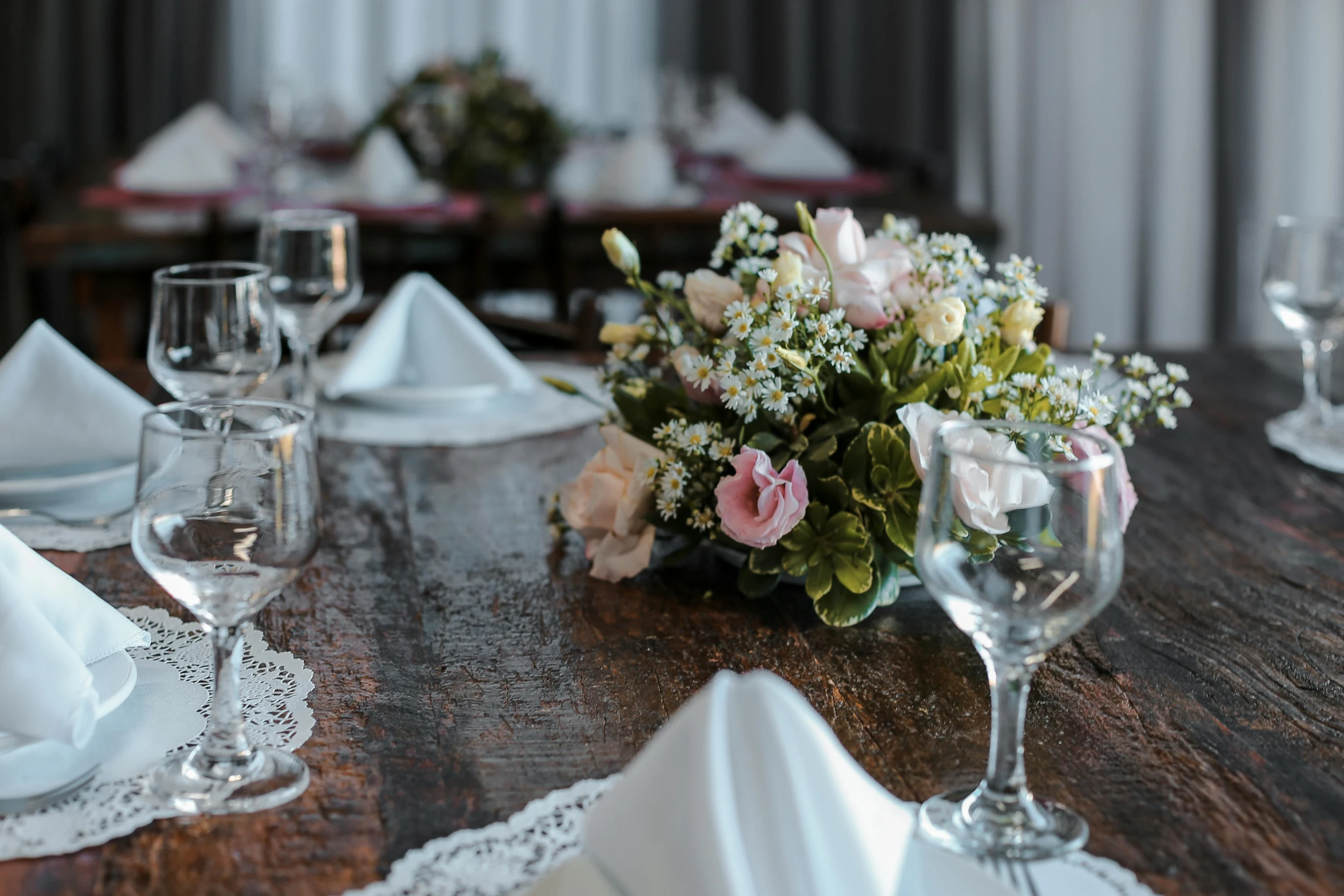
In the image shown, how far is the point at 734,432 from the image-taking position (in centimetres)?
100

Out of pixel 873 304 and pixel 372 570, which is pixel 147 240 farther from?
pixel 873 304

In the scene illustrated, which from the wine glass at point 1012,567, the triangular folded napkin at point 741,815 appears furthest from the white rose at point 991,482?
the triangular folded napkin at point 741,815

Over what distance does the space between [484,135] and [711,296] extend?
7.40 feet

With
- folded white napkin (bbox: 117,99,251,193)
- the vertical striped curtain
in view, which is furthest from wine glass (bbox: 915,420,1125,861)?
the vertical striped curtain

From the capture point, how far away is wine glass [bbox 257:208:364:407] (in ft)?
4.49

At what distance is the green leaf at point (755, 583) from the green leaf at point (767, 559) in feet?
0.06

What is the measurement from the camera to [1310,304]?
1.38 m

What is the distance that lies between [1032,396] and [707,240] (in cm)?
191

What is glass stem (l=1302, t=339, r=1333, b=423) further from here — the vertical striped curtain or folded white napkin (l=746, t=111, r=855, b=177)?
the vertical striped curtain

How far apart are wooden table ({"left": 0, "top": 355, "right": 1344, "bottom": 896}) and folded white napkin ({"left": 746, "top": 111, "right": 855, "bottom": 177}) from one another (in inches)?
79.9

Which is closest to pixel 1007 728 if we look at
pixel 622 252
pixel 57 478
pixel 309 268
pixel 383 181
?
pixel 622 252

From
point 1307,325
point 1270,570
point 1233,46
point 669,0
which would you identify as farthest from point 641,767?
point 669,0

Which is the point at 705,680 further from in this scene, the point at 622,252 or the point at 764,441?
the point at 622,252

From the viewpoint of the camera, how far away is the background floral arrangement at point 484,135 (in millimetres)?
3148
